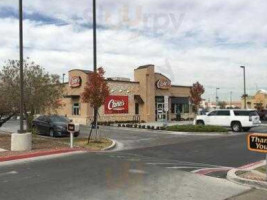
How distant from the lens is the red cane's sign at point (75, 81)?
40.9 meters

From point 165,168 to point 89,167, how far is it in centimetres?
239

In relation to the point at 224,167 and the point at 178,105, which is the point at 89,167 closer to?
the point at 224,167

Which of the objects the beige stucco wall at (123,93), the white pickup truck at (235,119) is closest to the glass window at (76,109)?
the beige stucco wall at (123,93)

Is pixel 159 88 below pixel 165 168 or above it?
above

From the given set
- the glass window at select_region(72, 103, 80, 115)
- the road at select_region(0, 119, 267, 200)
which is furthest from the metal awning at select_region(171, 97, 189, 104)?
the road at select_region(0, 119, 267, 200)

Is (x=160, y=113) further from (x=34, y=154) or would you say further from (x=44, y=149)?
(x=34, y=154)

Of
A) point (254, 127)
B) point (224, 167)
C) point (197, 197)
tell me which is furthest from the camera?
point (254, 127)

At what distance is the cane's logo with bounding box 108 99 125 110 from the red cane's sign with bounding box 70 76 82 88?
3.67 meters

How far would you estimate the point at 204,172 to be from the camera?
40.0 feet

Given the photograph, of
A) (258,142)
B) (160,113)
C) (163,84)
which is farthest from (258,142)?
(163,84)

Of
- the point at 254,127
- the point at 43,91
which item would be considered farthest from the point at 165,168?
the point at 254,127

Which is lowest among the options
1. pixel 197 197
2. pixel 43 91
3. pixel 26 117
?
pixel 197 197

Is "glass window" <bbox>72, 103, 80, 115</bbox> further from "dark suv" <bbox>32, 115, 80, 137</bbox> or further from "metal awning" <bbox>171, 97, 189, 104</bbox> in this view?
"dark suv" <bbox>32, 115, 80, 137</bbox>

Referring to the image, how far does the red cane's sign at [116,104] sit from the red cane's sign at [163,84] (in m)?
5.11
